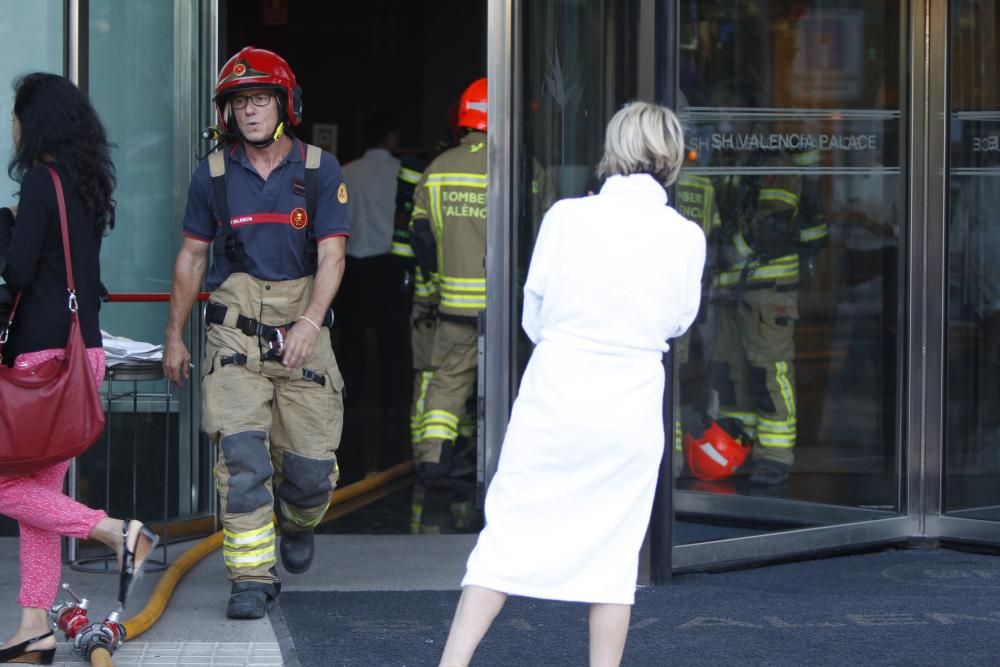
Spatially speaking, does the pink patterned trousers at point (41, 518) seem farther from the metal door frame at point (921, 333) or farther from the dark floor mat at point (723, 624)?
the metal door frame at point (921, 333)

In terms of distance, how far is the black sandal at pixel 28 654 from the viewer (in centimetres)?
443

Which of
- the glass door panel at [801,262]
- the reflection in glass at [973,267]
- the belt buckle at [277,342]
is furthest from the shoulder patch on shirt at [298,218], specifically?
the reflection in glass at [973,267]

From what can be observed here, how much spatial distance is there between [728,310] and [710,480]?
717 mm

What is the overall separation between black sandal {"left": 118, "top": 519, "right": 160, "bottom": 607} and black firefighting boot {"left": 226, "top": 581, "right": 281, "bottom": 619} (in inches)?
29.0

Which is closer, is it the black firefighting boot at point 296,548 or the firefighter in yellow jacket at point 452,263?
the black firefighting boot at point 296,548

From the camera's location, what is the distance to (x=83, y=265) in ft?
15.0

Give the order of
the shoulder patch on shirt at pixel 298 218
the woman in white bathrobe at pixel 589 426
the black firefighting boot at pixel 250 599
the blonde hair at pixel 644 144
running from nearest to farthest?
the woman in white bathrobe at pixel 589 426 < the blonde hair at pixel 644 144 < the black firefighting boot at pixel 250 599 < the shoulder patch on shirt at pixel 298 218

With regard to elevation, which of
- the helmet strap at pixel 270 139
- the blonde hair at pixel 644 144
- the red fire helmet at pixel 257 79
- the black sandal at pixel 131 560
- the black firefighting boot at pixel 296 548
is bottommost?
the black firefighting boot at pixel 296 548

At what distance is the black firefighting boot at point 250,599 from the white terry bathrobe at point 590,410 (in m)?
1.41

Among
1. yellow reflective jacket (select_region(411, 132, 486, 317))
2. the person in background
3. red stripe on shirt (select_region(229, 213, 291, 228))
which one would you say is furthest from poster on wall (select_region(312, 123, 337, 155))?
red stripe on shirt (select_region(229, 213, 291, 228))

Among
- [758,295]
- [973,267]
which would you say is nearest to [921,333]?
[973,267]

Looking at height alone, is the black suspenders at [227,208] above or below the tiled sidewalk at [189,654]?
above

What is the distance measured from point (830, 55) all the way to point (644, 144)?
292 centimetres

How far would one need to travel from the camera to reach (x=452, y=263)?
25.2ft
